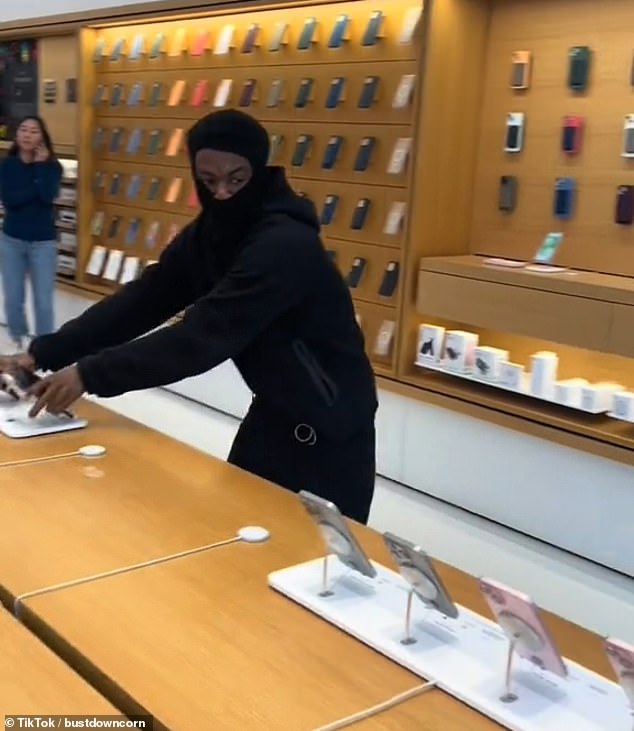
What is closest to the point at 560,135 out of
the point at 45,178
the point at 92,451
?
the point at 92,451

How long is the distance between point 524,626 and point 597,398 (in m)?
2.36

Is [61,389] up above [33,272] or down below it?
above

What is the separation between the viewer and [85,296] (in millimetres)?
5996

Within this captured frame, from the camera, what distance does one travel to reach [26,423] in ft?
7.87

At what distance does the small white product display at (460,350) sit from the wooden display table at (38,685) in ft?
8.95

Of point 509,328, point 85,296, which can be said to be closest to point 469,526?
point 509,328

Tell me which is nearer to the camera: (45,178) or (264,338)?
(264,338)

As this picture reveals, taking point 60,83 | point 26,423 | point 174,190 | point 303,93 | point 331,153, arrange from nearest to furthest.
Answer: point 26,423, point 331,153, point 303,93, point 174,190, point 60,83

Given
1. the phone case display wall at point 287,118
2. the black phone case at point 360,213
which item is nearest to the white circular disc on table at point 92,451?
the phone case display wall at point 287,118

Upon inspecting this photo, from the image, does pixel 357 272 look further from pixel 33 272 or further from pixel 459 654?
pixel 459 654

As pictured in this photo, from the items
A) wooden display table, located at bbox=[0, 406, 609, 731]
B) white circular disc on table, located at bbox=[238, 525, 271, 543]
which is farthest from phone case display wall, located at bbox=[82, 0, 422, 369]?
white circular disc on table, located at bbox=[238, 525, 271, 543]

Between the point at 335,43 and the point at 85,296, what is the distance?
7.99ft

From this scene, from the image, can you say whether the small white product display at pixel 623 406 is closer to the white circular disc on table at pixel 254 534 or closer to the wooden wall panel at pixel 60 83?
the white circular disc on table at pixel 254 534

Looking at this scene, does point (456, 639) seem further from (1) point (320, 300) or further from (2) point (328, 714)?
(1) point (320, 300)
